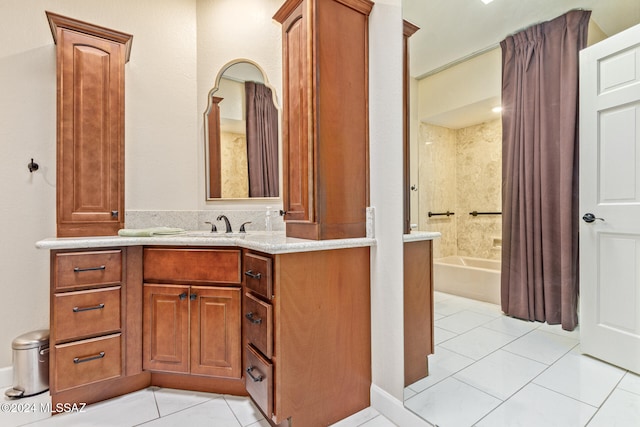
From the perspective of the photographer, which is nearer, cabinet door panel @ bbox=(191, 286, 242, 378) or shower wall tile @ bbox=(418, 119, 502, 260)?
shower wall tile @ bbox=(418, 119, 502, 260)

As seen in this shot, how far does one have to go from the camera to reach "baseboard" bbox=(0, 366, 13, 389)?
1.92 m

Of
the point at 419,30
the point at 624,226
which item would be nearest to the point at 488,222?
the point at 624,226

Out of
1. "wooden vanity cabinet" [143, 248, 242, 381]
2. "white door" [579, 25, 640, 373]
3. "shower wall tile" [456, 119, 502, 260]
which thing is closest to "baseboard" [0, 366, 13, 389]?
"wooden vanity cabinet" [143, 248, 242, 381]

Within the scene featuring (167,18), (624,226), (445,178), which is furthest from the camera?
(167,18)

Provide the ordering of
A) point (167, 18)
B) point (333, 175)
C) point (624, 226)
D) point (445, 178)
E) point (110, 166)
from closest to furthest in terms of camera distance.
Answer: point (624, 226)
point (445, 178)
point (333, 175)
point (110, 166)
point (167, 18)

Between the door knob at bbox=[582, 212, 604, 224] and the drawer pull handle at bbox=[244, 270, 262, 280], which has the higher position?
the door knob at bbox=[582, 212, 604, 224]

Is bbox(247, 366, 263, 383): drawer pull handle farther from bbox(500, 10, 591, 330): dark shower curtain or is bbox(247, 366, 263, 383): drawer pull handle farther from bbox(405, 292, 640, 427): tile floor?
bbox(500, 10, 591, 330): dark shower curtain

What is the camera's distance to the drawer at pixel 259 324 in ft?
4.73

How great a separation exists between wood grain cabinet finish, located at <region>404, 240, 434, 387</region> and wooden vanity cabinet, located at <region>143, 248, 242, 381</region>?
884 millimetres

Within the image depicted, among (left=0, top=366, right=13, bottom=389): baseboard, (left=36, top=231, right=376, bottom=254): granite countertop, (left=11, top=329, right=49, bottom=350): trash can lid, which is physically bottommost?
(left=0, top=366, right=13, bottom=389): baseboard

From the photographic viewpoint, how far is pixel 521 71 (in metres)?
1.14

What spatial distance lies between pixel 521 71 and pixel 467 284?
839mm

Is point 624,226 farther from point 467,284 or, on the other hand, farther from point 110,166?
point 110,166

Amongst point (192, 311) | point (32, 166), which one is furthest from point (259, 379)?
point (32, 166)
